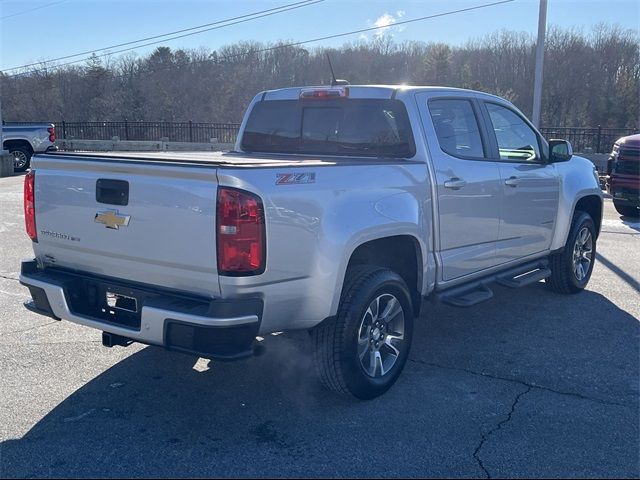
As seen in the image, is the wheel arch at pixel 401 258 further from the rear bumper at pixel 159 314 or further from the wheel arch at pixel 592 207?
the wheel arch at pixel 592 207

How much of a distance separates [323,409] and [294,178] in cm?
146

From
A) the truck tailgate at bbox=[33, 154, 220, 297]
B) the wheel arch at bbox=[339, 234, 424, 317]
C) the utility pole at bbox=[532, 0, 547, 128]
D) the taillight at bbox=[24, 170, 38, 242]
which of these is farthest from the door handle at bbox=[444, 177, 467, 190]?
the utility pole at bbox=[532, 0, 547, 128]

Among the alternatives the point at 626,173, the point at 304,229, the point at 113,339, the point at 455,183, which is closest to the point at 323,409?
the point at 304,229

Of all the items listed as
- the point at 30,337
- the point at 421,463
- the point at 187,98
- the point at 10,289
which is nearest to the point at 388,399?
the point at 421,463

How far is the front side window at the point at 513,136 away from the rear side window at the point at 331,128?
1.22m

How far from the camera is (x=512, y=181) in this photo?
541 cm

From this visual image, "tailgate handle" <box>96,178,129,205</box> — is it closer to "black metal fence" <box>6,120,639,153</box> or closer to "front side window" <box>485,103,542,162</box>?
"front side window" <box>485,103,542,162</box>

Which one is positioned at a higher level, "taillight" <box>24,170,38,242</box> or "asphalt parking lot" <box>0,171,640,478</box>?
"taillight" <box>24,170,38,242</box>

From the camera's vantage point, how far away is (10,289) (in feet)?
21.7

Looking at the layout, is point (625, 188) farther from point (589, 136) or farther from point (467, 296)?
point (589, 136)

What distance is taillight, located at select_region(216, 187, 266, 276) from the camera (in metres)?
3.28

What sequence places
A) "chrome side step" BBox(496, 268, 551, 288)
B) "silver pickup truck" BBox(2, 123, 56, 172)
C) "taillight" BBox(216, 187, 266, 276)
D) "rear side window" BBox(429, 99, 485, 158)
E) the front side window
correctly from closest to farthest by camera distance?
"taillight" BBox(216, 187, 266, 276)
"rear side window" BBox(429, 99, 485, 158)
"chrome side step" BBox(496, 268, 551, 288)
the front side window
"silver pickup truck" BBox(2, 123, 56, 172)

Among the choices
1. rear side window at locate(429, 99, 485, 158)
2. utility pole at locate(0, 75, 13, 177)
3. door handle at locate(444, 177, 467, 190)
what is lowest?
utility pole at locate(0, 75, 13, 177)

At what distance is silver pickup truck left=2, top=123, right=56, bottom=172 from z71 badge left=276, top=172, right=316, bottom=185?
1806 cm
